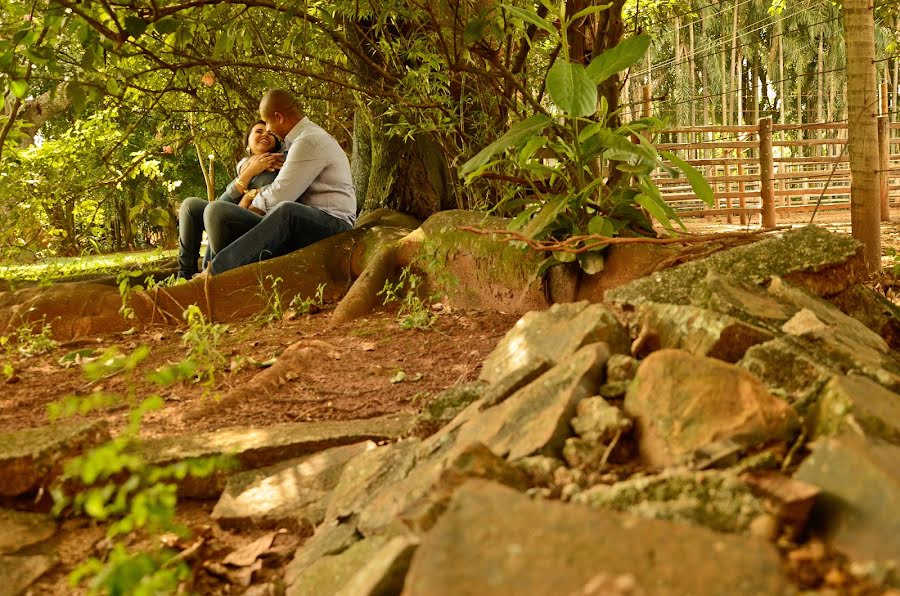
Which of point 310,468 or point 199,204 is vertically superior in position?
point 199,204

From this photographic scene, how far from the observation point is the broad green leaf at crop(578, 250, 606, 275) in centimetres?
339

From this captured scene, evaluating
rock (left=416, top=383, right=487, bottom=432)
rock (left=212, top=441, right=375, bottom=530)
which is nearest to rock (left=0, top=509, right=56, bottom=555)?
rock (left=212, top=441, right=375, bottom=530)

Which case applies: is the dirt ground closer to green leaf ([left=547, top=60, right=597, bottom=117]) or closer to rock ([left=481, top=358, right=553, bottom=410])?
rock ([left=481, top=358, right=553, bottom=410])

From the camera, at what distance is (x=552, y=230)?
3529 millimetres

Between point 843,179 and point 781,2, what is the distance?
770 cm

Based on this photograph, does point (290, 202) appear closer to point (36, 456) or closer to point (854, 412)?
point (36, 456)

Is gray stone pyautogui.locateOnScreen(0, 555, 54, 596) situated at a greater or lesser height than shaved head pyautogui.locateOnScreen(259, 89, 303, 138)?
lesser

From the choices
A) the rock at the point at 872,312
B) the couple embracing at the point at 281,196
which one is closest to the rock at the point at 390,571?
the rock at the point at 872,312

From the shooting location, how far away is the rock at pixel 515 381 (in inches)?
74.6

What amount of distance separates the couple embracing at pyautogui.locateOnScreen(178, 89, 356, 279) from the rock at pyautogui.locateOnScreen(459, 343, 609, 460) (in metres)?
3.46

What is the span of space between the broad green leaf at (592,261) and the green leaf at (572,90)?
0.70 meters

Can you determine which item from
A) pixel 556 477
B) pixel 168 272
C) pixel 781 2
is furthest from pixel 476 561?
pixel 781 2

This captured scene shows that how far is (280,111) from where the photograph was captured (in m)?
5.19

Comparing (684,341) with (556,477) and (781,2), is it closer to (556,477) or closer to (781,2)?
(556,477)
